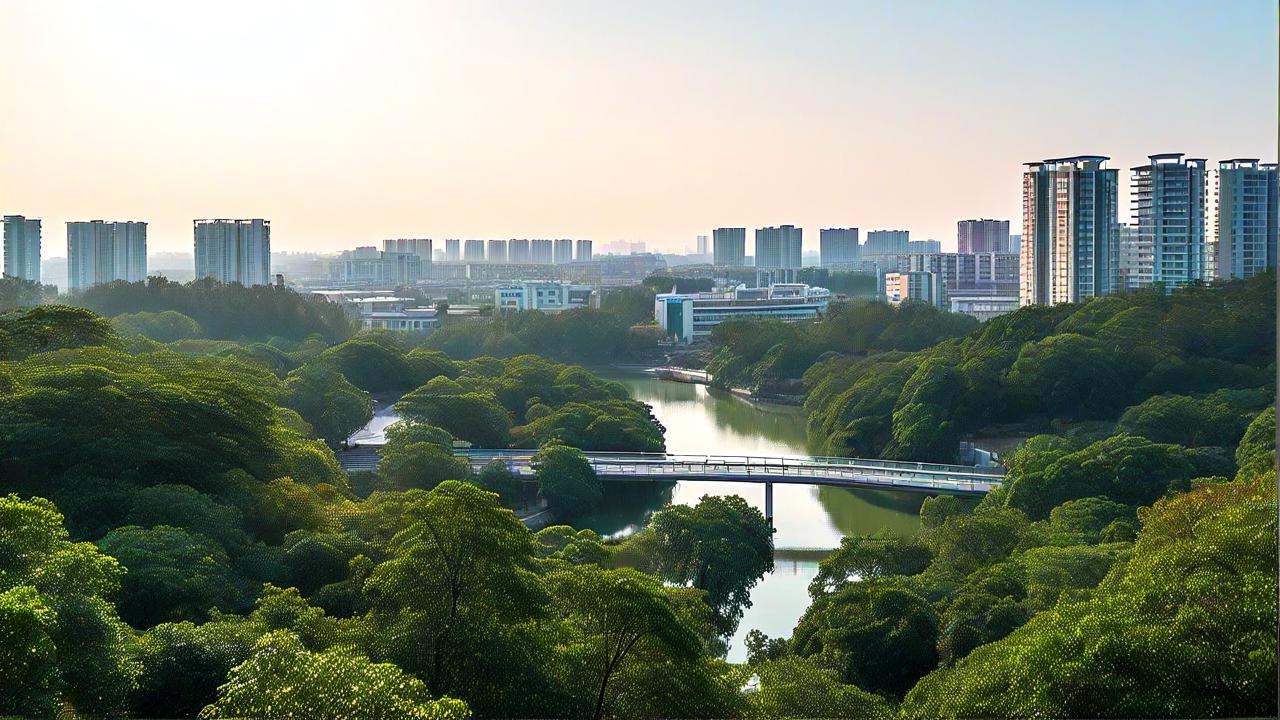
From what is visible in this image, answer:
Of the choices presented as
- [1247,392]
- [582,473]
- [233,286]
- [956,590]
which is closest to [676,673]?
[956,590]

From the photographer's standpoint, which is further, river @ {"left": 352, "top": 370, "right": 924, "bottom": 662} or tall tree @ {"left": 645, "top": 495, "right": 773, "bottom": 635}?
river @ {"left": 352, "top": 370, "right": 924, "bottom": 662}

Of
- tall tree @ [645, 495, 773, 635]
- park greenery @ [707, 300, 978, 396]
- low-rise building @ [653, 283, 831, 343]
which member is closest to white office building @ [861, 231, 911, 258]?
low-rise building @ [653, 283, 831, 343]

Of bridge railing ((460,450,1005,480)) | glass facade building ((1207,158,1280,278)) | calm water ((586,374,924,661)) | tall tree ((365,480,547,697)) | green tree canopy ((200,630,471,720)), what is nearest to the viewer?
green tree canopy ((200,630,471,720))

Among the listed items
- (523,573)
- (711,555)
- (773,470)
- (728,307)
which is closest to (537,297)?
(728,307)

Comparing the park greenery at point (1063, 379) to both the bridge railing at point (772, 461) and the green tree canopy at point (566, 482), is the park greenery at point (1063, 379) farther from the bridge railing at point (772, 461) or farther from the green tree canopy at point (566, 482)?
the green tree canopy at point (566, 482)

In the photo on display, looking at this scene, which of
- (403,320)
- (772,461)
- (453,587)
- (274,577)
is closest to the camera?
(453,587)

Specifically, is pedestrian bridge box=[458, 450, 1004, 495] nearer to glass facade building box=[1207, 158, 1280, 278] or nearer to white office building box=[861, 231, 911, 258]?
glass facade building box=[1207, 158, 1280, 278]

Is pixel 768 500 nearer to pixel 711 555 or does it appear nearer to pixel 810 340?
pixel 711 555
